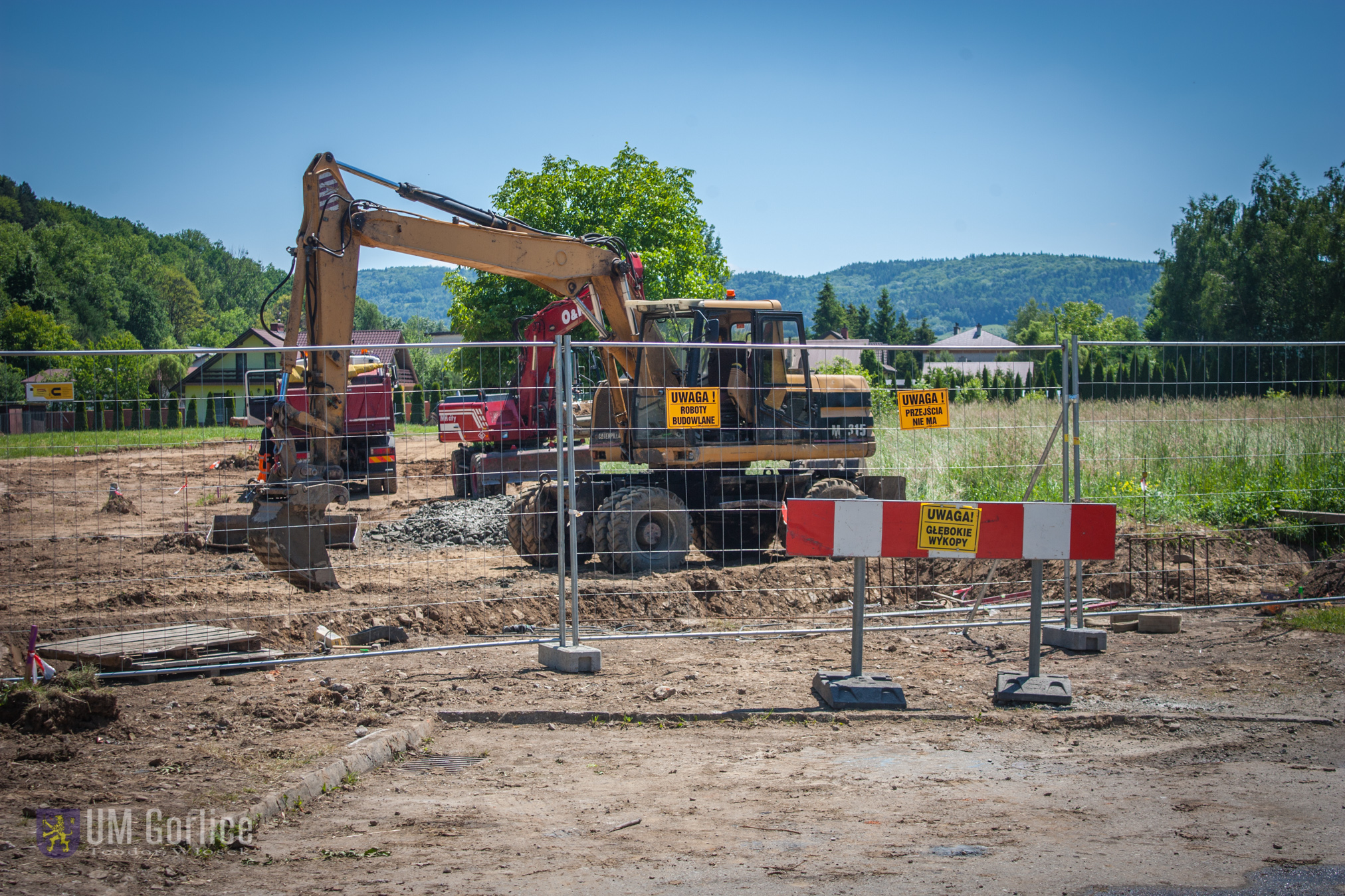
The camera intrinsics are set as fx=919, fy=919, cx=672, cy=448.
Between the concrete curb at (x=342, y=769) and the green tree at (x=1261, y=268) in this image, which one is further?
the green tree at (x=1261, y=268)

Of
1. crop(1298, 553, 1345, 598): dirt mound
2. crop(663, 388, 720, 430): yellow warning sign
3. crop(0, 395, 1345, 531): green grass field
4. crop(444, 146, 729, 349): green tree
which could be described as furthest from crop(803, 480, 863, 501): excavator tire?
crop(444, 146, 729, 349): green tree

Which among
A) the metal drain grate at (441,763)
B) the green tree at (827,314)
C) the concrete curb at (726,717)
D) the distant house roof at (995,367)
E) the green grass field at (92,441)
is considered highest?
the green tree at (827,314)

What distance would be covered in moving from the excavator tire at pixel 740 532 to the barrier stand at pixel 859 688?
4949 millimetres

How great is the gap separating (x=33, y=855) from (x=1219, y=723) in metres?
5.89

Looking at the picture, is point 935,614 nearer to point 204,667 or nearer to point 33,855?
point 204,667

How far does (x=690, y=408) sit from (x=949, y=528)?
267 centimetres

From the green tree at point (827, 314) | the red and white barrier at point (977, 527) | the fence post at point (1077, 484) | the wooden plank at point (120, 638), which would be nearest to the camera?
the red and white barrier at point (977, 527)

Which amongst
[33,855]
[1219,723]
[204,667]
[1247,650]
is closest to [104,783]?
[33,855]

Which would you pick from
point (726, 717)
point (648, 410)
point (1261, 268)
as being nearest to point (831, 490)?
point (648, 410)

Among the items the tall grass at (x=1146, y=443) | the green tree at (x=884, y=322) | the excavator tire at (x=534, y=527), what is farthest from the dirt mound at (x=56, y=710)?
the green tree at (x=884, y=322)

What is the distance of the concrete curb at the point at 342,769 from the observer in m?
3.94

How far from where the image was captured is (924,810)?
13.3ft

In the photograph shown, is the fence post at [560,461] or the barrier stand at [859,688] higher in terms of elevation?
the fence post at [560,461]

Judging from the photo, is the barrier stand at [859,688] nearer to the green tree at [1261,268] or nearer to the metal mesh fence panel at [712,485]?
the metal mesh fence panel at [712,485]
